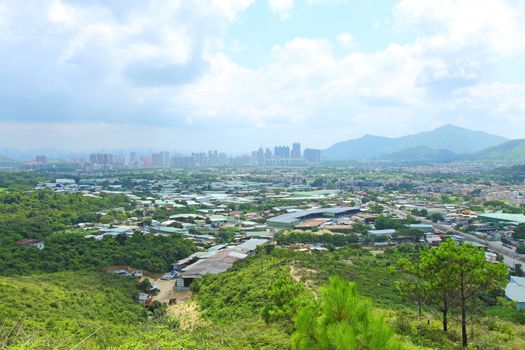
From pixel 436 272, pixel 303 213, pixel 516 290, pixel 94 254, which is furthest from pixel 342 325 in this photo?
pixel 303 213

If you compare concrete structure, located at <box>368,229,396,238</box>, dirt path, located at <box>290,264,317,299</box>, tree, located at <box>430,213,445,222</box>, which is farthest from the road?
dirt path, located at <box>290,264,317,299</box>

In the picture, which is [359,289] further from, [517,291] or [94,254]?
[94,254]

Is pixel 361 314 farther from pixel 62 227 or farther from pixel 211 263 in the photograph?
pixel 62 227

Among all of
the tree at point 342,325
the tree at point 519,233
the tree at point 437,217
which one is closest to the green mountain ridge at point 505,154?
the tree at point 437,217

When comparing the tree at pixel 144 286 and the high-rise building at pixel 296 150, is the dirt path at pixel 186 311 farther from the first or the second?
the high-rise building at pixel 296 150

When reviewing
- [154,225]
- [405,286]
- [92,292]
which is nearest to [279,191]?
[154,225]
